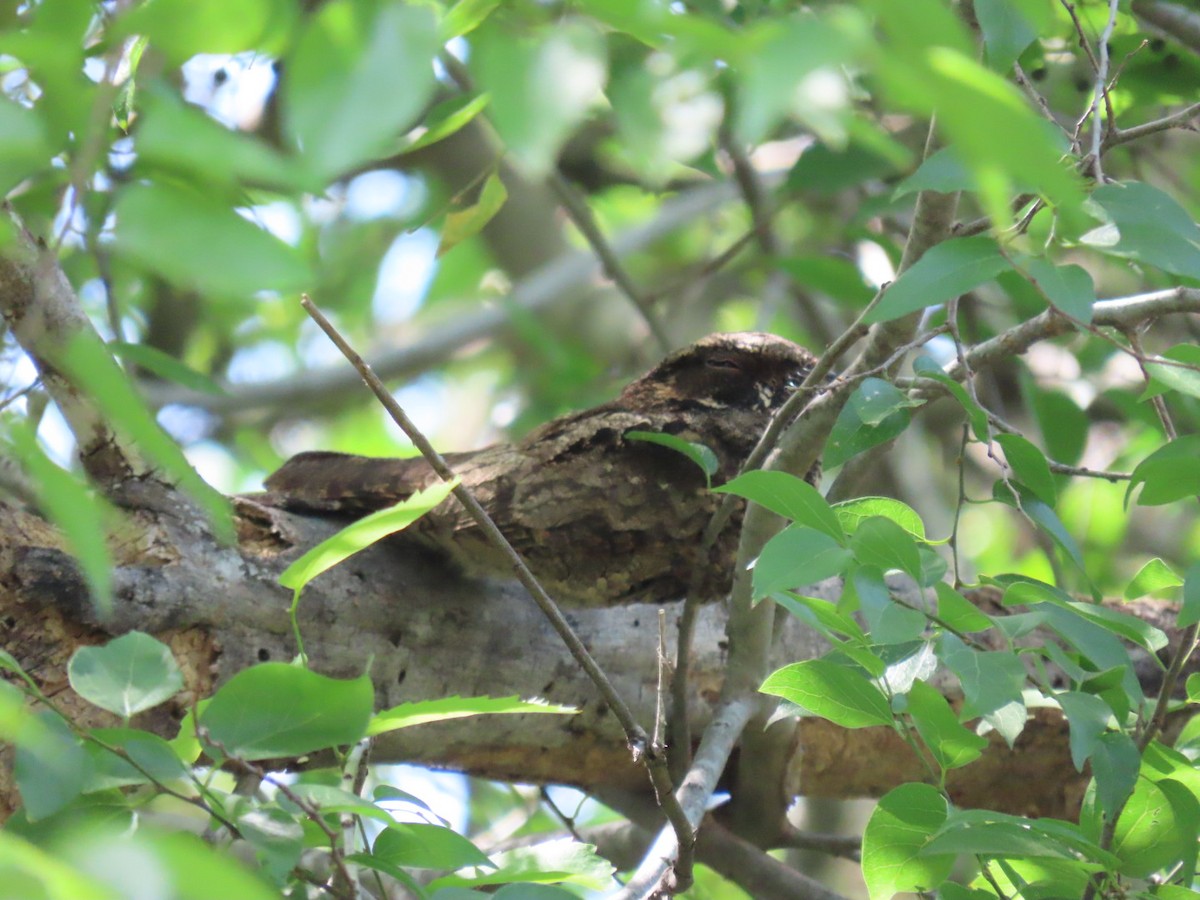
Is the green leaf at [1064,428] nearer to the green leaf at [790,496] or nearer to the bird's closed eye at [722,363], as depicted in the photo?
the bird's closed eye at [722,363]

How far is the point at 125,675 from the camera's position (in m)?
0.72

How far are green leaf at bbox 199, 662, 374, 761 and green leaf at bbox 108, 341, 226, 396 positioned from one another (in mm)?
707

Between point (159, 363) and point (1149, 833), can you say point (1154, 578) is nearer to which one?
point (1149, 833)

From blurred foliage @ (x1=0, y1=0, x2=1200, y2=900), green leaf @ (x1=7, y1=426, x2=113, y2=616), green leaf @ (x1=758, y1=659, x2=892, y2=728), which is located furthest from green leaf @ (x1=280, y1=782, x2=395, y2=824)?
green leaf @ (x1=758, y1=659, x2=892, y2=728)

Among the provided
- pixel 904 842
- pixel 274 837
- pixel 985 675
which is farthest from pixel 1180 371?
pixel 274 837

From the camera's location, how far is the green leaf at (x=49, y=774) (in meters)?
0.62

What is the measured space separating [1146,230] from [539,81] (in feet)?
1.54

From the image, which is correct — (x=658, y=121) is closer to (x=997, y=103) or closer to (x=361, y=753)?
(x=997, y=103)

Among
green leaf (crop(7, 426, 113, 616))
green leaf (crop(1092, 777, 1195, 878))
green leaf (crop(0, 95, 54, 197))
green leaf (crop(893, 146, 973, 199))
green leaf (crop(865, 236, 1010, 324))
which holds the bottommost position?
green leaf (crop(1092, 777, 1195, 878))

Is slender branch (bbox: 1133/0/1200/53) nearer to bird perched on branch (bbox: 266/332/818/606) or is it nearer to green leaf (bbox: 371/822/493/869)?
bird perched on branch (bbox: 266/332/818/606)

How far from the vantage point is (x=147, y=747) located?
657 millimetres

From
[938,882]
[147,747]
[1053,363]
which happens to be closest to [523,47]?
[147,747]

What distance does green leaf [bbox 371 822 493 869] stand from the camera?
729 mm

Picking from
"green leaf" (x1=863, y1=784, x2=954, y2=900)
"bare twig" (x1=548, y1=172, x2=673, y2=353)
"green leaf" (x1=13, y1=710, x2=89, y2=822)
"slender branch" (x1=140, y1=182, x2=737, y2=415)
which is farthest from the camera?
"slender branch" (x1=140, y1=182, x2=737, y2=415)
